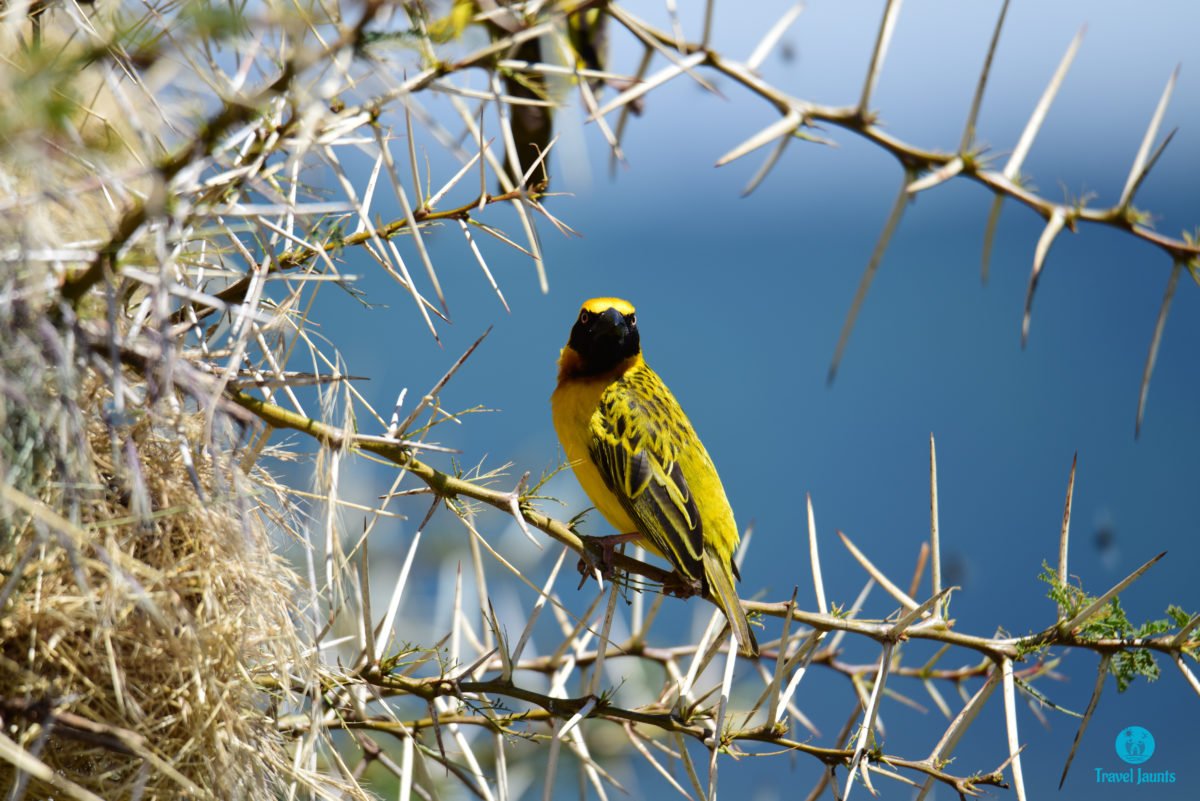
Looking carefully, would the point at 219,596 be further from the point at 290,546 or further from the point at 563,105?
the point at 563,105

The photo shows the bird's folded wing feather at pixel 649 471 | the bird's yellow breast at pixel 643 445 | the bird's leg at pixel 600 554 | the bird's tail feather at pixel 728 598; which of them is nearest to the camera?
the bird's leg at pixel 600 554

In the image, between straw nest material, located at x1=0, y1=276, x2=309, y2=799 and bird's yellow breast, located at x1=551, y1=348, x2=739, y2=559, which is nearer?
straw nest material, located at x1=0, y1=276, x2=309, y2=799

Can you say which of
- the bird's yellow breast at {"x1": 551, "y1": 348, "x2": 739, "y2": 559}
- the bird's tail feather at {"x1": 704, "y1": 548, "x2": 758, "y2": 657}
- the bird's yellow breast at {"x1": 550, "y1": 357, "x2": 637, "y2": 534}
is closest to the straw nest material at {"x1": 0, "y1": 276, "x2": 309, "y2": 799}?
the bird's tail feather at {"x1": 704, "y1": 548, "x2": 758, "y2": 657}

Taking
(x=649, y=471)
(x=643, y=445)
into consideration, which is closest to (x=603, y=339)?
(x=643, y=445)

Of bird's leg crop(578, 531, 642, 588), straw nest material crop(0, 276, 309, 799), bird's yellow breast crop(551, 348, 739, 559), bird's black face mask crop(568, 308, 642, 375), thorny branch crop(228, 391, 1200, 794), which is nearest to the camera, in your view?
straw nest material crop(0, 276, 309, 799)

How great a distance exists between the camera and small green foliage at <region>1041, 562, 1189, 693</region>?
7.16 ft

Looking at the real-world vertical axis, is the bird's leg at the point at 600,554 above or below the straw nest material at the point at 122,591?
below

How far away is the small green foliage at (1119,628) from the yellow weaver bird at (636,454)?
0.90 m

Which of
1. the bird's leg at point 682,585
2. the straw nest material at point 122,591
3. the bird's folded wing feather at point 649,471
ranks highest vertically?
the straw nest material at point 122,591

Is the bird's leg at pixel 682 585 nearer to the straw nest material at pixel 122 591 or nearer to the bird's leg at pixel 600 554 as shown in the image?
the bird's leg at pixel 600 554

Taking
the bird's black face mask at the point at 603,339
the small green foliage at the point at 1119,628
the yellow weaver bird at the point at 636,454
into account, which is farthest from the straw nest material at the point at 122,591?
the bird's black face mask at the point at 603,339

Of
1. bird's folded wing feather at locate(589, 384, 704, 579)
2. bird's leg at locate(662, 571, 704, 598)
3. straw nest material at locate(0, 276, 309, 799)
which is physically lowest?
bird's leg at locate(662, 571, 704, 598)

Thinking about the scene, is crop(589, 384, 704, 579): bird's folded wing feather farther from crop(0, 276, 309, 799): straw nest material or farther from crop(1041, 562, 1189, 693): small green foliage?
crop(0, 276, 309, 799): straw nest material

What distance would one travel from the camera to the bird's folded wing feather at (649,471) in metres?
3.50
